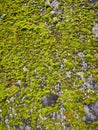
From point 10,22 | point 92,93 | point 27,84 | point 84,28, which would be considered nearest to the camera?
point 92,93

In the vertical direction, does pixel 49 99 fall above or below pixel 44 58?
below

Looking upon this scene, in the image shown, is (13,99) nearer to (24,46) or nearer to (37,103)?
(37,103)

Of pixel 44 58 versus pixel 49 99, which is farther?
pixel 44 58

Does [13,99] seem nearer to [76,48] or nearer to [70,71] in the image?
[70,71]

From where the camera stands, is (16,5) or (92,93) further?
(16,5)

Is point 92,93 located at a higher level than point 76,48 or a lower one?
lower

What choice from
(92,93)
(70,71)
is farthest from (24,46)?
→ (92,93)

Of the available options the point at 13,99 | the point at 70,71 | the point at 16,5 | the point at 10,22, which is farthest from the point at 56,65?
the point at 16,5

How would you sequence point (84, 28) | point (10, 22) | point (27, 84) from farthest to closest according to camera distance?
point (10, 22) → point (84, 28) → point (27, 84)

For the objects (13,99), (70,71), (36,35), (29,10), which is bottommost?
(13,99)
